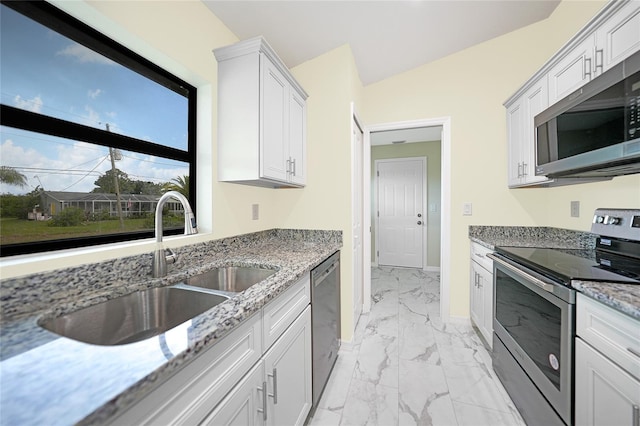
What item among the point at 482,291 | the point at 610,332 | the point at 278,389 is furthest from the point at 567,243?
the point at 278,389

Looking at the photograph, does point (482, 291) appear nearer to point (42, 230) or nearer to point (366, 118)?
point (366, 118)

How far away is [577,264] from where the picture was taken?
1288 mm

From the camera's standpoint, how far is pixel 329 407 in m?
1.53

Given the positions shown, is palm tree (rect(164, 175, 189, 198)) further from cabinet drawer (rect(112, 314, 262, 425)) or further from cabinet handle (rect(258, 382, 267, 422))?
cabinet handle (rect(258, 382, 267, 422))

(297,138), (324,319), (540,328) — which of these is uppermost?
(297,138)

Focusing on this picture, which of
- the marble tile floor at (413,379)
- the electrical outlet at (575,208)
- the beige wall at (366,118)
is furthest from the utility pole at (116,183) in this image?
the electrical outlet at (575,208)

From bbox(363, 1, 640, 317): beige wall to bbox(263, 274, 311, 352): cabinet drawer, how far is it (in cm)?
192

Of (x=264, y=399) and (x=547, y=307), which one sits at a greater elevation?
(x=547, y=307)

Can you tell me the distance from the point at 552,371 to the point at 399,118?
241cm

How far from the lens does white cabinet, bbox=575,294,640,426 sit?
814 millimetres

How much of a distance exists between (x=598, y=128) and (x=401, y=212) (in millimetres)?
3621

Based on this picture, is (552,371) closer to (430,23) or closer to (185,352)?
(185,352)

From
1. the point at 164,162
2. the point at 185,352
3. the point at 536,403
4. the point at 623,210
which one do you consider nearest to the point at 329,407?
the point at 536,403

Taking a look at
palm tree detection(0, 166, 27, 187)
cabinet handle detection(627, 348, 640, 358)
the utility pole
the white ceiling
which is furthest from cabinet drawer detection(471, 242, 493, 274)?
palm tree detection(0, 166, 27, 187)
